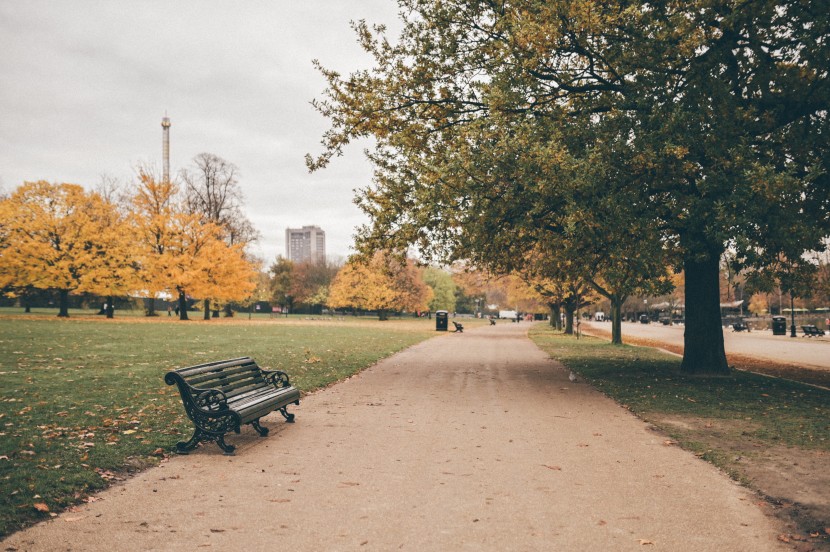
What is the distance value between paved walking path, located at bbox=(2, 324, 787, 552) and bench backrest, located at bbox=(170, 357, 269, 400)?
65 centimetres

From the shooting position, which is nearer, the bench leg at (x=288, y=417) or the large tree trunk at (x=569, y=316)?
the bench leg at (x=288, y=417)

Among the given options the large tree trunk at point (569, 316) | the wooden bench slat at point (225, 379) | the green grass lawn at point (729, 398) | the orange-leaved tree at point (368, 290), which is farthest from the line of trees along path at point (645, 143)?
the orange-leaved tree at point (368, 290)

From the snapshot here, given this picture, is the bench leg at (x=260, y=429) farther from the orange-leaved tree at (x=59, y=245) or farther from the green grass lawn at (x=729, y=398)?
the orange-leaved tree at (x=59, y=245)

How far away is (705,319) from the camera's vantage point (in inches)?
552

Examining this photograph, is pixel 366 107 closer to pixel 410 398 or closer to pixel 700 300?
pixel 410 398

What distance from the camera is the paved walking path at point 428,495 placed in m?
4.13

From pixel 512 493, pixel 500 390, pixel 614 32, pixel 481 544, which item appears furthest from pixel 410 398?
pixel 614 32

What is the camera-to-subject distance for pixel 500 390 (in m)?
11.8

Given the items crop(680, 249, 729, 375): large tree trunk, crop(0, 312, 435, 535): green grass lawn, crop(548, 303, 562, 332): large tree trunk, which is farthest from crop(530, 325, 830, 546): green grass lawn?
crop(548, 303, 562, 332): large tree trunk

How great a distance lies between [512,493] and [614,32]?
35.4 feet

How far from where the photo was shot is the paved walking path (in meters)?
4.13

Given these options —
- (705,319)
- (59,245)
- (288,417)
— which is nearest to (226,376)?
(288,417)

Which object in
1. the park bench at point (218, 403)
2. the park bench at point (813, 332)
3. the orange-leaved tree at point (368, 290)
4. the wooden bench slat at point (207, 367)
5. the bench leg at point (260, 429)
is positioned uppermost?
the orange-leaved tree at point (368, 290)

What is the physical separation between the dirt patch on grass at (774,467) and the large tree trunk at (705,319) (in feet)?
19.4
